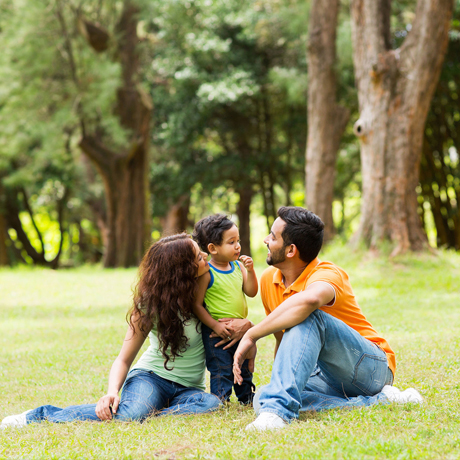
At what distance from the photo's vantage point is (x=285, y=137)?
22109mm

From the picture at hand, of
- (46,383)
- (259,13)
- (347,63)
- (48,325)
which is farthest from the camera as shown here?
(259,13)

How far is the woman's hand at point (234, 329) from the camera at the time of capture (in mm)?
3680

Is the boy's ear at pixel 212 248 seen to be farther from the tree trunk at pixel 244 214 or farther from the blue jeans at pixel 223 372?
the tree trunk at pixel 244 214

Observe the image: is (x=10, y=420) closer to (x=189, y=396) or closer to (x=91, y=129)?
(x=189, y=396)

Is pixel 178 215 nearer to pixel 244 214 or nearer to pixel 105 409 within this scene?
pixel 244 214

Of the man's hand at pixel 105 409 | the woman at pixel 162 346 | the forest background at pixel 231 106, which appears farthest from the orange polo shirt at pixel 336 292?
the forest background at pixel 231 106

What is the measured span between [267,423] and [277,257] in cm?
101

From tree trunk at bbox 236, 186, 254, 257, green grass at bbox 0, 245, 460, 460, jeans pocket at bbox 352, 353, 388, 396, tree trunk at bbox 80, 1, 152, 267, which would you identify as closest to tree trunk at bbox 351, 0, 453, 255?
green grass at bbox 0, 245, 460, 460

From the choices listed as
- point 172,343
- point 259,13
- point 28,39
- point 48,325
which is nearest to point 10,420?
point 172,343

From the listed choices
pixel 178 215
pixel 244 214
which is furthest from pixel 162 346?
pixel 178 215

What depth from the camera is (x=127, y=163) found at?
1830cm

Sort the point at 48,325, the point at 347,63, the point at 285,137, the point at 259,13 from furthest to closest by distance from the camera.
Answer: the point at 285,137, the point at 259,13, the point at 347,63, the point at 48,325

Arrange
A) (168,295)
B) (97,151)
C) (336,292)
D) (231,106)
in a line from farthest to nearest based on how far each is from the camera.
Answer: (231,106)
(97,151)
(168,295)
(336,292)

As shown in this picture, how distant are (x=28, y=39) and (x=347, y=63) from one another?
885cm
